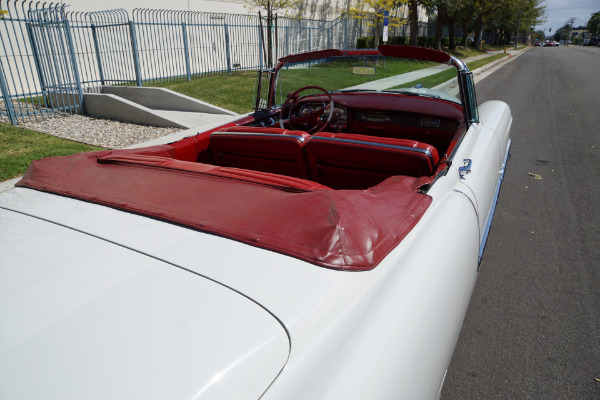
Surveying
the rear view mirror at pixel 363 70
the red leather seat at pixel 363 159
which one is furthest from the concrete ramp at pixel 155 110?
the red leather seat at pixel 363 159

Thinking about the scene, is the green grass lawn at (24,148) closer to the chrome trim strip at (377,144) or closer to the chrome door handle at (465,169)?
the chrome trim strip at (377,144)

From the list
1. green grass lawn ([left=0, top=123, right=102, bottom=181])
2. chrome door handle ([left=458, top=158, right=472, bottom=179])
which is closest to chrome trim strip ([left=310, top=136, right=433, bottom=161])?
chrome door handle ([left=458, top=158, right=472, bottom=179])

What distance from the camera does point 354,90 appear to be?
3.56 m

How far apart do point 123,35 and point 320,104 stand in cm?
937

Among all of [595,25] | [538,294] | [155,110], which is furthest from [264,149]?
[595,25]

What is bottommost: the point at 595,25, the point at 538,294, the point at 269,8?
the point at 538,294

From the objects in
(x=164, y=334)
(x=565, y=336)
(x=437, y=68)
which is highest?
(x=437, y=68)

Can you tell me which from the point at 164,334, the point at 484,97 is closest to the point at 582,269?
the point at 164,334

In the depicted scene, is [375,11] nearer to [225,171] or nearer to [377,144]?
[377,144]

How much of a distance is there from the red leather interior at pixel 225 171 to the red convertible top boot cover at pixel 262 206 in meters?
0.03

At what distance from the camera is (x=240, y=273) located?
116cm

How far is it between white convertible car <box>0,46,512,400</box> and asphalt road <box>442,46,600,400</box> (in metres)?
0.68

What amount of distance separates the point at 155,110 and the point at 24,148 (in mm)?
3428

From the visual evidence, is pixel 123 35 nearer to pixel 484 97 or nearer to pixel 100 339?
pixel 484 97
